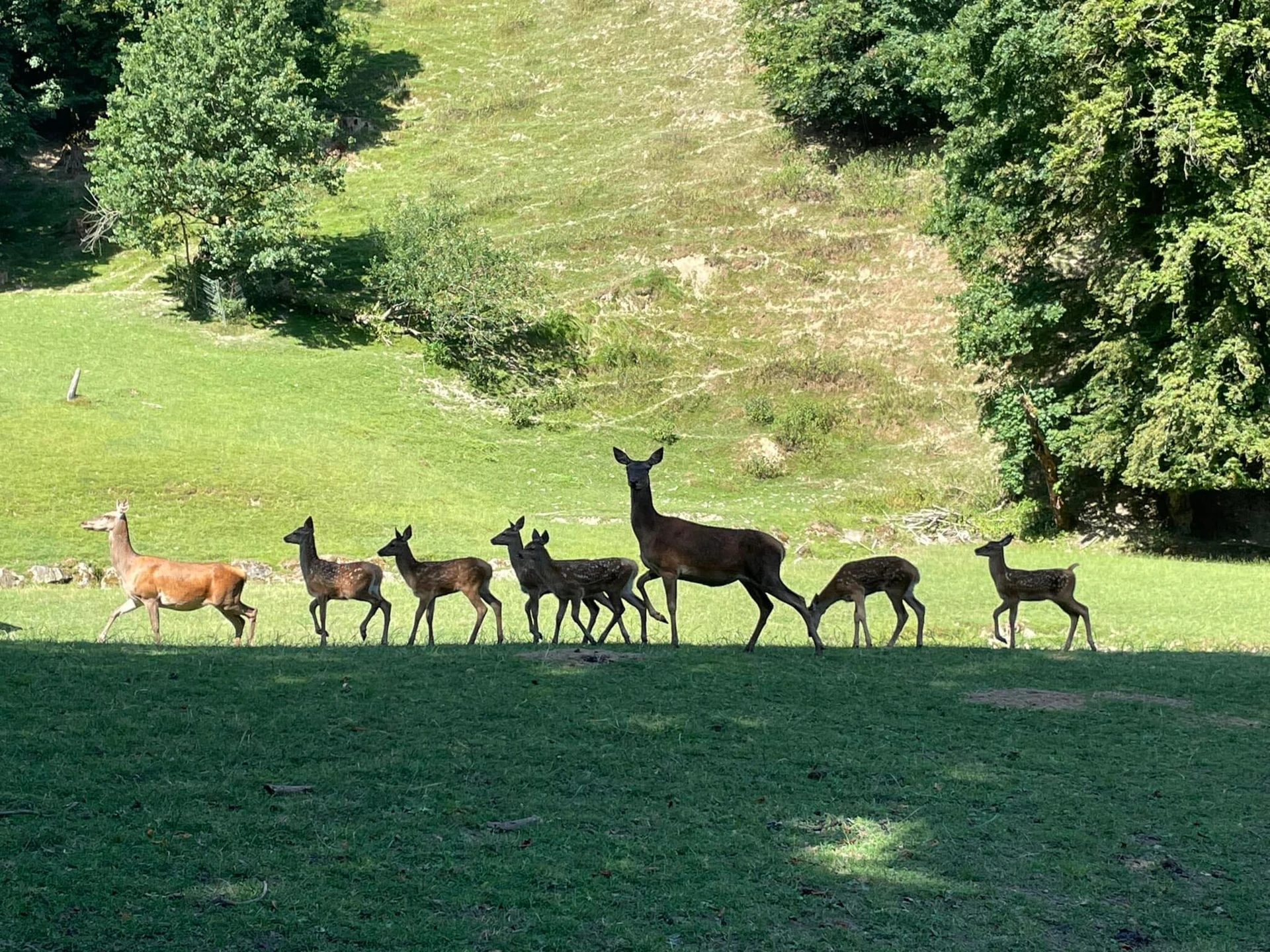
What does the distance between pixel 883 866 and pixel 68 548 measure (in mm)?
24450

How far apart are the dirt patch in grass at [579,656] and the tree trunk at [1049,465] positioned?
24547 mm

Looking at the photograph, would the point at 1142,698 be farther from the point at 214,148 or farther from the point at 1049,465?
the point at 214,148

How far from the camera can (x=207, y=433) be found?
3769cm

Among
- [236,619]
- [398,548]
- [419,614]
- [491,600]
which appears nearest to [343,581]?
[398,548]

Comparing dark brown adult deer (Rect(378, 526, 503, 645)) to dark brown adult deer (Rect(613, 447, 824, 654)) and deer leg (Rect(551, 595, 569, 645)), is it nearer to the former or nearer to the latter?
deer leg (Rect(551, 595, 569, 645))

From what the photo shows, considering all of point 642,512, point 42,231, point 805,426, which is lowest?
point 642,512

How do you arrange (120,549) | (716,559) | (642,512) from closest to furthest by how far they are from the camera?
1. (716,559)
2. (642,512)
3. (120,549)

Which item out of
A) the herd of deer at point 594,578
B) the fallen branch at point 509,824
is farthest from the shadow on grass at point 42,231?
the fallen branch at point 509,824

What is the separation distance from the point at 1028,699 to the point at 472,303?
129ft

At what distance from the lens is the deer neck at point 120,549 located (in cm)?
1778

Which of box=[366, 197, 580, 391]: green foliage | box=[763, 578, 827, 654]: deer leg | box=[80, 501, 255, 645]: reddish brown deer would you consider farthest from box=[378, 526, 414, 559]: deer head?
box=[366, 197, 580, 391]: green foliage

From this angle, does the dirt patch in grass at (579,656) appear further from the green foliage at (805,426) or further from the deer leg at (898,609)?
the green foliage at (805,426)

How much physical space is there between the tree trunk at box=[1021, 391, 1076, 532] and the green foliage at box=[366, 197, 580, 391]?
65.6 ft

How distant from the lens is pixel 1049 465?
36688mm
